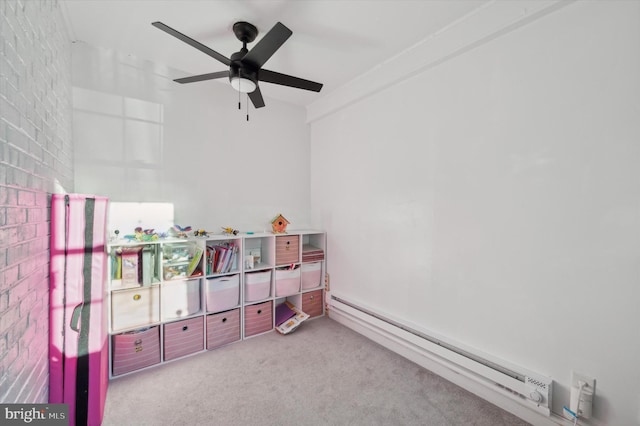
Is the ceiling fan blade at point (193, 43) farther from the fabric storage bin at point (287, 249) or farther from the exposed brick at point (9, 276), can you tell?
the fabric storage bin at point (287, 249)

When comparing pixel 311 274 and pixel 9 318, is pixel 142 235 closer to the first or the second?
pixel 9 318

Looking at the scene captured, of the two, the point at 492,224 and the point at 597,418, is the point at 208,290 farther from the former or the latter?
the point at 597,418

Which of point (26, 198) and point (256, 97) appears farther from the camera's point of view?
point (256, 97)

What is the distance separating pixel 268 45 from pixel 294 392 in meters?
2.34

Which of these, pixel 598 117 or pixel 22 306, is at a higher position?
pixel 598 117

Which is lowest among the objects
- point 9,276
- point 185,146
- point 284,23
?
point 9,276

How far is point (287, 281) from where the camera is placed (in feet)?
10.0

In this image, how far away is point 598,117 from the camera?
4.82 feet

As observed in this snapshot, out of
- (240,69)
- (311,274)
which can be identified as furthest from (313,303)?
(240,69)

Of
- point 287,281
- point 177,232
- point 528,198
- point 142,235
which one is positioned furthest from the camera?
point 287,281

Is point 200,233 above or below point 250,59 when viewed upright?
below

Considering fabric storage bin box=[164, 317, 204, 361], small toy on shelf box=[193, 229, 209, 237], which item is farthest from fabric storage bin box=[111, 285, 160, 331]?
small toy on shelf box=[193, 229, 209, 237]

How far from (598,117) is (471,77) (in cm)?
82

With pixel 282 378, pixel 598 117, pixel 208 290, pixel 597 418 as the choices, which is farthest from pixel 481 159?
pixel 208 290
